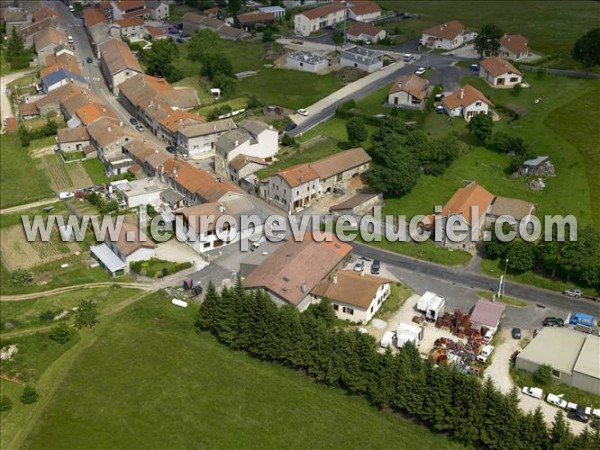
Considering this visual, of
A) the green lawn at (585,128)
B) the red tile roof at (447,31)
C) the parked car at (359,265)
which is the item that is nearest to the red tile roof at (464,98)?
the green lawn at (585,128)

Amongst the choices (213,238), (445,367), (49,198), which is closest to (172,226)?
(213,238)

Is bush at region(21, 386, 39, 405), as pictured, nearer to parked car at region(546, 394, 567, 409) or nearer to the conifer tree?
the conifer tree

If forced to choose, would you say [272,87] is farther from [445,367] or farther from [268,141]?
[445,367]

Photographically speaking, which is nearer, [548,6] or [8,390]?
[8,390]

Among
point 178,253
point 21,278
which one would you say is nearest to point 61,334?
point 21,278

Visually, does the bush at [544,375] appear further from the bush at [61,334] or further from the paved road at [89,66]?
the paved road at [89,66]

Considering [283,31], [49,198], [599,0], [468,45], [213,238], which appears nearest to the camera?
[213,238]

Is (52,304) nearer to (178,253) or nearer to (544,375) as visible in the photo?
(178,253)
